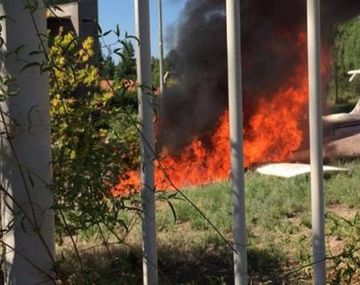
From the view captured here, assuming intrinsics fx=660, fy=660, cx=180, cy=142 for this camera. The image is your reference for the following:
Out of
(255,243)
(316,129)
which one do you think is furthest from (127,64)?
(255,243)

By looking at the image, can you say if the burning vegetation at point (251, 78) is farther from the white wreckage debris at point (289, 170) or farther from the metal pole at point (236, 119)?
the metal pole at point (236, 119)

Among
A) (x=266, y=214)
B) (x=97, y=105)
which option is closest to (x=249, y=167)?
(x=266, y=214)

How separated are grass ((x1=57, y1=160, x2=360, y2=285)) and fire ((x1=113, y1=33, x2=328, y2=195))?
4.05m

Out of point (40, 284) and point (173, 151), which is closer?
point (40, 284)

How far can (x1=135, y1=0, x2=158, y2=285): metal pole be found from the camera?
3014 millimetres

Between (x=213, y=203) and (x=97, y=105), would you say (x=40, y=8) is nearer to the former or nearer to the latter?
(x=97, y=105)

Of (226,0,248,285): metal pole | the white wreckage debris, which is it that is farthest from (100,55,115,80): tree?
the white wreckage debris

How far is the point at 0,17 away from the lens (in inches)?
97.1

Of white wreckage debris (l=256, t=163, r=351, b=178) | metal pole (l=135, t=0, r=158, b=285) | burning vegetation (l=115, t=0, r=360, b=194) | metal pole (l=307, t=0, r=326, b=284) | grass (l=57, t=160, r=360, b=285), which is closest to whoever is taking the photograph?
metal pole (l=307, t=0, r=326, b=284)

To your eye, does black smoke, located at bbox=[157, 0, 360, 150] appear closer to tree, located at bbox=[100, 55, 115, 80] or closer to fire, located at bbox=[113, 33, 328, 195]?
fire, located at bbox=[113, 33, 328, 195]

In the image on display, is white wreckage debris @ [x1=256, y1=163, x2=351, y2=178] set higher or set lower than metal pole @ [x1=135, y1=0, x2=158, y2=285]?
lower

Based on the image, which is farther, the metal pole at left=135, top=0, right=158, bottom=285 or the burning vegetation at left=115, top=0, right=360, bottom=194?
the burning vegetation at left=115, top=0, right=360, bottom=194

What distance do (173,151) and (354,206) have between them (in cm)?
596

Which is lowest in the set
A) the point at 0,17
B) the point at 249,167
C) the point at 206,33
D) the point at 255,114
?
the point at 249,167
